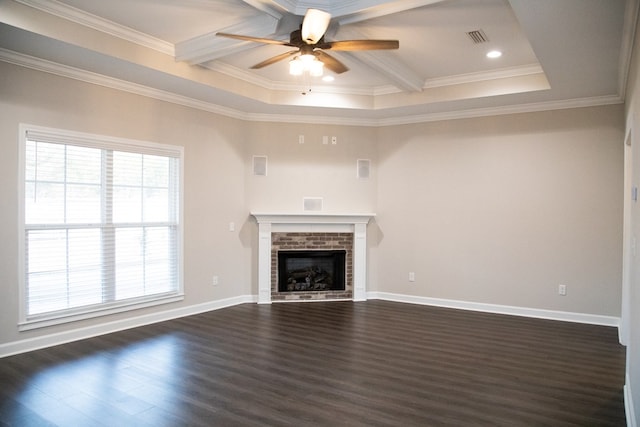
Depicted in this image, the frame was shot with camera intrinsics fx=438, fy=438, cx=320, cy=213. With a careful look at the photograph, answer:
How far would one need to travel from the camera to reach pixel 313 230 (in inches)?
258

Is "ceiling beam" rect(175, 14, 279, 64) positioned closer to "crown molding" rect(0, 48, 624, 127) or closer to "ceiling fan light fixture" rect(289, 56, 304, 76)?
"ceiling fan light fixture" rect(289, 56, 304, 76)

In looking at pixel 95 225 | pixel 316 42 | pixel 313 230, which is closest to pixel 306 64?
pixel 316 42

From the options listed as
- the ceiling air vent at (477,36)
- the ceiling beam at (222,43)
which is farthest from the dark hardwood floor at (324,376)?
the ceiling air vent at (477,36)

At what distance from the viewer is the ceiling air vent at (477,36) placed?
4.16 meters

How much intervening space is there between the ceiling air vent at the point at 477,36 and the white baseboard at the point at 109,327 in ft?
14.4

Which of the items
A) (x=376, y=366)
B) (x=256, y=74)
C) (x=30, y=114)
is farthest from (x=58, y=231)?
(x=376, y=366)

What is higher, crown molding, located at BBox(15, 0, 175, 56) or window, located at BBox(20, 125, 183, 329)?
crown molding, located at BBox(15, 0, 175, 56)

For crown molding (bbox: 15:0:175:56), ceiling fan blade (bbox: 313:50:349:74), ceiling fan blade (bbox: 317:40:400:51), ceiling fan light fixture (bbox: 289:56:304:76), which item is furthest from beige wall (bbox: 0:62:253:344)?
ceiling fan blade (bbox: 317:40:400:51)

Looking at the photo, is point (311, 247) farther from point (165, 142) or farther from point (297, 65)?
point (297, 65)

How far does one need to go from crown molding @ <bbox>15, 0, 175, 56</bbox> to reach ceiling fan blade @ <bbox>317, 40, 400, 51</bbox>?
1846mm

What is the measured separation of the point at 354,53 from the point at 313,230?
2.82 meters

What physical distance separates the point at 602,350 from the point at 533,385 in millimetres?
1409

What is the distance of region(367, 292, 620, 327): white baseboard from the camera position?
5.31 meters

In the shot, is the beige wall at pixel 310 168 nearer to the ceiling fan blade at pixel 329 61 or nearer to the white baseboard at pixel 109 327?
the white baseboard at pixel 109 327
